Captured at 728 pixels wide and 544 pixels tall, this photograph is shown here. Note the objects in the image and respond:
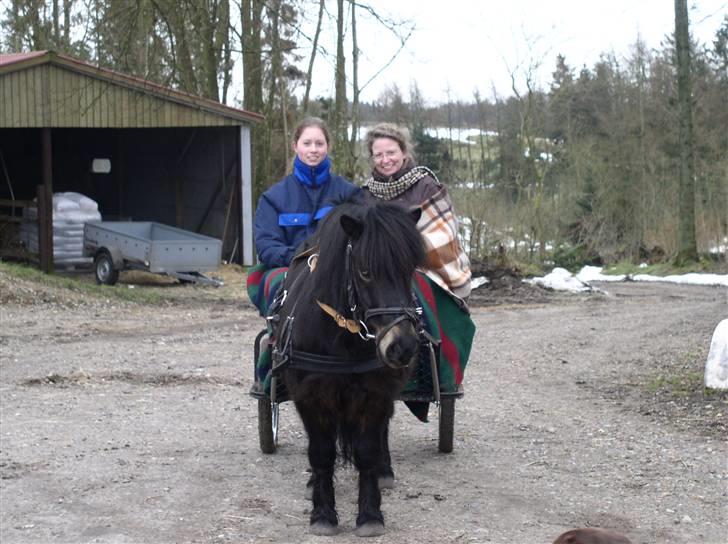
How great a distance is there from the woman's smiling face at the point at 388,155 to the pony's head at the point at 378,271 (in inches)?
46.9

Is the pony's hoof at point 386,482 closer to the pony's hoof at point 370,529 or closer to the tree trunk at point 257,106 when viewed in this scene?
the pony's hoof at point 370,529

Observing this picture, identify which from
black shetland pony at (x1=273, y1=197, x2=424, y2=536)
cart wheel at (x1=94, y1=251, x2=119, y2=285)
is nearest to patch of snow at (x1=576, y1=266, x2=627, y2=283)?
cart wheel at (x1=94, y1=251, x2=119, y2=285)

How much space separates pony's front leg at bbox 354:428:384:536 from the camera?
481 cm

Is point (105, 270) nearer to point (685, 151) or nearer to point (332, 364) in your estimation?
point (332, 364)

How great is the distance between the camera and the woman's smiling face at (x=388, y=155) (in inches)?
236

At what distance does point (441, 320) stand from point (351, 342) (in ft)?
5.03

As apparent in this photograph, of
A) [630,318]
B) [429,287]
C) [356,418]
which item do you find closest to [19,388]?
[429,287]

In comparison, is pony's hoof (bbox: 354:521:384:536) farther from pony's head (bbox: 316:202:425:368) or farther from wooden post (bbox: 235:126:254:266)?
wooden post (bbox: 235:126:254:266)

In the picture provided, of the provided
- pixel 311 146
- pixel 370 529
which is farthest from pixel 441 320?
pixel 370 529

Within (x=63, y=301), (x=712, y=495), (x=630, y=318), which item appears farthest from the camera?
(x=63, y=301)

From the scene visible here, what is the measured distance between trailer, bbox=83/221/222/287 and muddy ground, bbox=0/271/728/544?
6.07m

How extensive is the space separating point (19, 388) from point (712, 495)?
6.23 metres

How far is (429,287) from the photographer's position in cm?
606

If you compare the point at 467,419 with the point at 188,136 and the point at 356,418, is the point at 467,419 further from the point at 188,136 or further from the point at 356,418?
the point at 188,136
